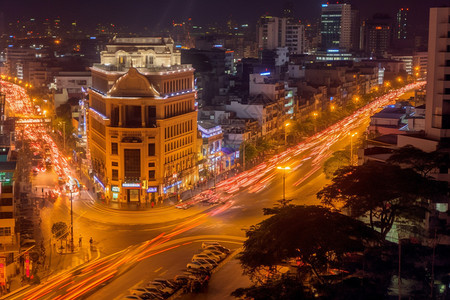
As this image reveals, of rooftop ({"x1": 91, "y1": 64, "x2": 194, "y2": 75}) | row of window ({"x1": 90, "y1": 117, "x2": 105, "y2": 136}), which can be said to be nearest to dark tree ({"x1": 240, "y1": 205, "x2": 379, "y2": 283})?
rooftop ({"x1": 91, "y1": 64, "x2": 194, "y2": 75})

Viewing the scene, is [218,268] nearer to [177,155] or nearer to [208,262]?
[208,262]

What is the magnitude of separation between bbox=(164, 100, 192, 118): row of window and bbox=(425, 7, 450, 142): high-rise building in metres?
24.0

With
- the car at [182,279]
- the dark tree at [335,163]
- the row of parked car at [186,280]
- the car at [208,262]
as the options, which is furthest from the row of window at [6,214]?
the dark tree at [335,163]

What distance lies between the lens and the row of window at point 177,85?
220 feet

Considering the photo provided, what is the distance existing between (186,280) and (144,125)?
2565 centimetres

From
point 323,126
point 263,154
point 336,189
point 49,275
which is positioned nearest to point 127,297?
point 49,275

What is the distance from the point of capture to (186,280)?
135ft

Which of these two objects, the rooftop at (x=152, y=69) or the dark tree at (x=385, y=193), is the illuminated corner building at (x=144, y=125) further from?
the dark tree at (x=385, y=193)

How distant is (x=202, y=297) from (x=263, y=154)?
4554cm

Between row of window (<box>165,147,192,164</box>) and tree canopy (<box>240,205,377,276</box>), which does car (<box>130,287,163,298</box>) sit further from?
row of window (<box>165,147,192,164</box>)

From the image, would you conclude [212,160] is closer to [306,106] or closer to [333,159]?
[333,159]

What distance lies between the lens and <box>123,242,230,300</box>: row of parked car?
127 feet

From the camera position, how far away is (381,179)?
44938mm

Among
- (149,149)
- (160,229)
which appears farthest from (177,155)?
(160,229)
